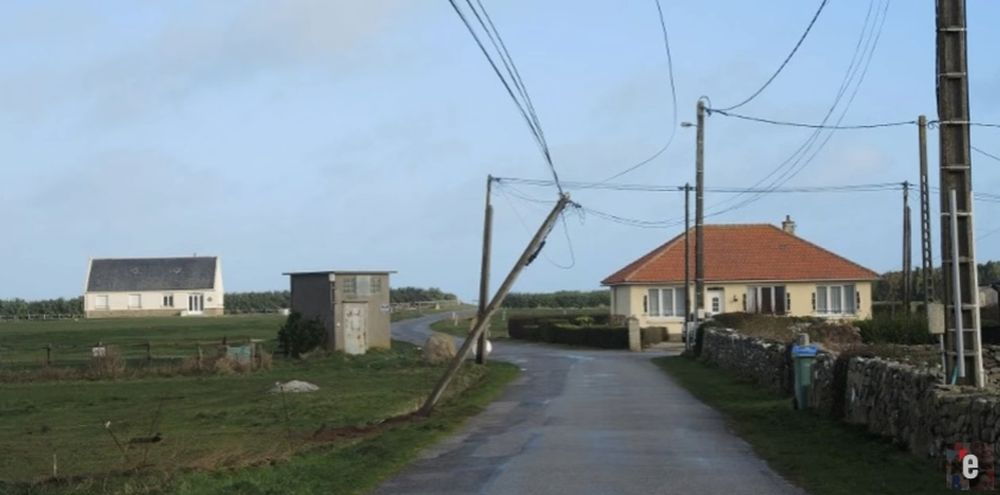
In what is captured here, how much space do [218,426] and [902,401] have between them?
12.1 meters

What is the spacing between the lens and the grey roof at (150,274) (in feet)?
381

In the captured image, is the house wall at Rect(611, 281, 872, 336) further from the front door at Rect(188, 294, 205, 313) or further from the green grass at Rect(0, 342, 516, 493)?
the front door at Rect(188, 294, 205, 313)

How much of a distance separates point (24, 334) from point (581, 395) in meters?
60.4

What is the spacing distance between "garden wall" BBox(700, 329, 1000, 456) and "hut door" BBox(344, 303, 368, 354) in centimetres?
2575

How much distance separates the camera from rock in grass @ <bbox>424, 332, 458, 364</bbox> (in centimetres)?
→ 4319

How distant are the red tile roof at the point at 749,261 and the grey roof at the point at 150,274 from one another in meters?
58.0

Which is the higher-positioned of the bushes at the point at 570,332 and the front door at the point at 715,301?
the front door at the point at 715,301

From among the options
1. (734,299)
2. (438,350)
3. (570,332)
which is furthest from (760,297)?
Result: (438,350)

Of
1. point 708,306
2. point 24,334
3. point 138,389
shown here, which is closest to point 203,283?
point 24,334

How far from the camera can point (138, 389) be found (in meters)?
35.0

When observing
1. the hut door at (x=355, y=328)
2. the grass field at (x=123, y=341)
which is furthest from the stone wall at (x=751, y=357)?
the grass field at (x=123, y=341)

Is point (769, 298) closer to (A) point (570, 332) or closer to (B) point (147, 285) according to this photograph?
(A) point (570, 332)

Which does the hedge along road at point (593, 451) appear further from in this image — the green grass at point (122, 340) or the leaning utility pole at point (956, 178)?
the green grass at point (122, 340)

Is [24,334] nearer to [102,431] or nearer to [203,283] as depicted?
[203,283]
